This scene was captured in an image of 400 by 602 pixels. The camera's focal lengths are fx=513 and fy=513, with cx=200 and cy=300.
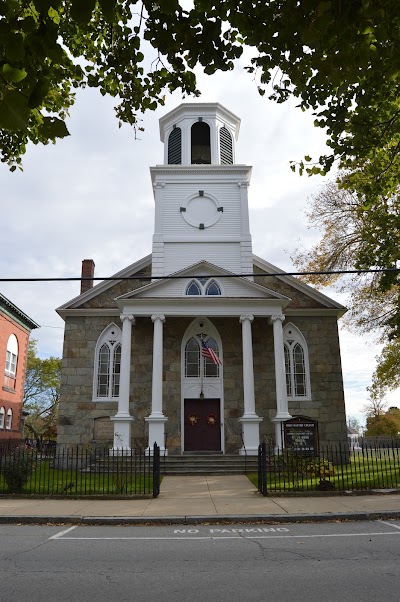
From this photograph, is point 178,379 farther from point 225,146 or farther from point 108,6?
point 108,6

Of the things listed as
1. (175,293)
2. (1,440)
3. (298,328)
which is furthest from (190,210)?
(1,440)

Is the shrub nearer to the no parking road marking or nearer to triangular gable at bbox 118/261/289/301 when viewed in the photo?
the no parking road marking

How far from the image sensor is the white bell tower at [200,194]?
994 inches

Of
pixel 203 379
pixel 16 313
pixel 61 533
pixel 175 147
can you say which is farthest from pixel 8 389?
pixel 61 533

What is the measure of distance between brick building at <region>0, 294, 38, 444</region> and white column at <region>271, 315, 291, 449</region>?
1996 centimetres

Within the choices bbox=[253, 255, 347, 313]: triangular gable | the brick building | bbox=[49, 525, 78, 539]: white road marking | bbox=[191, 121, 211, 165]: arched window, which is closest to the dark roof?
the brick building

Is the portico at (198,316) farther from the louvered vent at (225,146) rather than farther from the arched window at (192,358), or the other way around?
the louvered vent at (225,146)

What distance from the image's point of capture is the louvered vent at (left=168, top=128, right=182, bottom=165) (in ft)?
Result: 90.3

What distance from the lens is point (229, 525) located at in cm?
1051

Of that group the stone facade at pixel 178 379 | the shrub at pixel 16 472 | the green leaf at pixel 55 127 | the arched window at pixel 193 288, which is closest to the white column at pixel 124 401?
the stone facade at pixel 178 379

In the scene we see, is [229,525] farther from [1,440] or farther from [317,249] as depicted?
[1,440]

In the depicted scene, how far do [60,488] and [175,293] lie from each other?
1045 centimetres

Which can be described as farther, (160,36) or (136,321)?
(136,321)

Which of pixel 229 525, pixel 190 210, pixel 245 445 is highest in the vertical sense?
pixel 190 210
